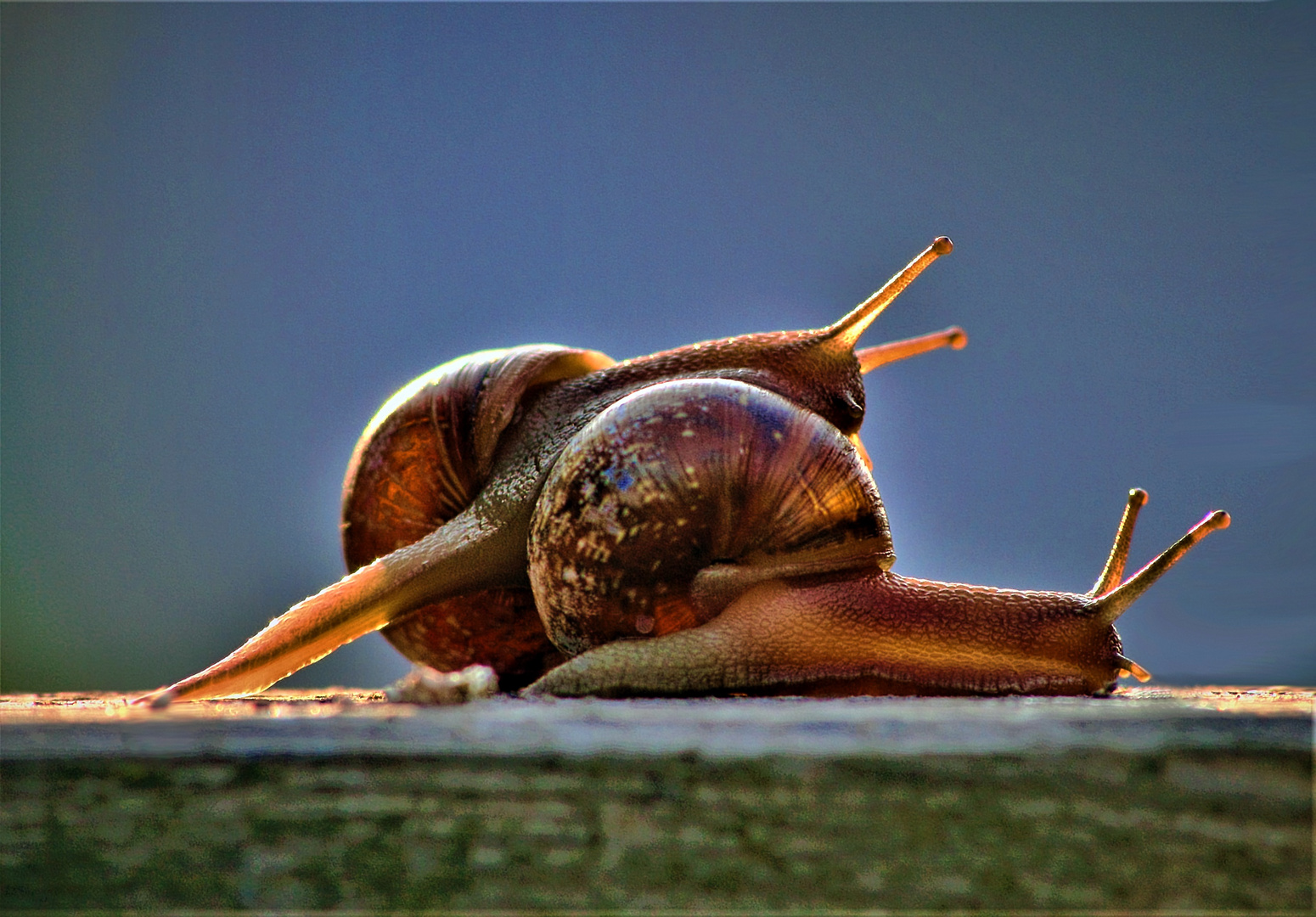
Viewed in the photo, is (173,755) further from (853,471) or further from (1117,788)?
(853,471)

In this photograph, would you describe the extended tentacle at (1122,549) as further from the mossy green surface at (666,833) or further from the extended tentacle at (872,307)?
the mossy green surface at (666,833)

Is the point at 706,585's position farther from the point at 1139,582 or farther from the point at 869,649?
the point at 1139,582

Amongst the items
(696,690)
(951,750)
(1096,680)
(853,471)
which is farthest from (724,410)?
(951,750)

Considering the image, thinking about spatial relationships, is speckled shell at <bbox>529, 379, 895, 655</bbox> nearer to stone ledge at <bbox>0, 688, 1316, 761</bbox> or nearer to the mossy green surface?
stone ledge at <bbox>0, 688, 1316, 761</bbox>

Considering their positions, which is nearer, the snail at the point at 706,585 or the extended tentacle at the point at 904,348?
the snail at the point at 706,585

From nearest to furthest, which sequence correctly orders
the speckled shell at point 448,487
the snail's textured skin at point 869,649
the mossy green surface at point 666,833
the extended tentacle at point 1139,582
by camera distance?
the mossy green surface at point 666,833, the snail's textured skin at point 869,649, the extended tentacle at point 1139,582, the speckled shell at point 448,487

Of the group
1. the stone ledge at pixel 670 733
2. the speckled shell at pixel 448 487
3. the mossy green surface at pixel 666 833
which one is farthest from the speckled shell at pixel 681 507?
the mossy green surface at pixel 666 833

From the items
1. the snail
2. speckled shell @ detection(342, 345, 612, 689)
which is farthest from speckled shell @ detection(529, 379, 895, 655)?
speckled shell @ detection(342, 345, 612, 689)
